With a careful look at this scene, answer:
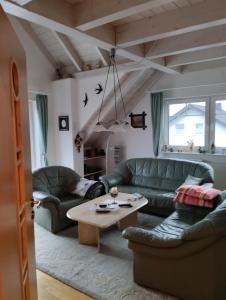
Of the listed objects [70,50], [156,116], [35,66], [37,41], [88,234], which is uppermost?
[37,41]

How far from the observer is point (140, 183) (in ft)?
15.9

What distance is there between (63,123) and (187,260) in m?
4.07

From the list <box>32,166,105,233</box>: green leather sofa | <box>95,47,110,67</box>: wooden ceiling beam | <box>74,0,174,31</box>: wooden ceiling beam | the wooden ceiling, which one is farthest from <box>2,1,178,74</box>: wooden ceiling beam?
Result: <box>32,166,105,233</box>: green leather sofa

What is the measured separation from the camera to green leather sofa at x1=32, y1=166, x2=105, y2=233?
11.8 feet

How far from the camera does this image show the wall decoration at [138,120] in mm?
5555

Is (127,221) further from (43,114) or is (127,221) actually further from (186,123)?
(43,114)

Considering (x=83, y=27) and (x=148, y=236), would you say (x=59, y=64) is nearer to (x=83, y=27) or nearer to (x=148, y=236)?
(x=83, y=27)

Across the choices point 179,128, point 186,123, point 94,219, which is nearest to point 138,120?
point 179,128

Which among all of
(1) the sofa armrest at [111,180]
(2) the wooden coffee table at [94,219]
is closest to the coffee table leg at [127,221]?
(2) the wooden coffee table at [94,219]

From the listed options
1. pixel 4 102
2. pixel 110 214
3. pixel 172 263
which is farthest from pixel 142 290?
pixel 4 102

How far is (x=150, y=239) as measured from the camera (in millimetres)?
2213

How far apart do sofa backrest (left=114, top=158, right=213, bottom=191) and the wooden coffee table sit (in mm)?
1053

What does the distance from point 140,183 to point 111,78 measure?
84.3 inches

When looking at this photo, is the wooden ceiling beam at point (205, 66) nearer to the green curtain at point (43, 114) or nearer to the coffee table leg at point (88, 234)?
the green curtain at point (43, 114)
